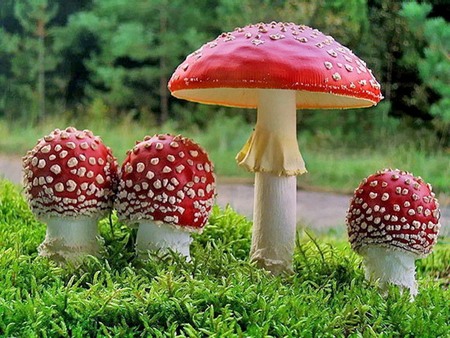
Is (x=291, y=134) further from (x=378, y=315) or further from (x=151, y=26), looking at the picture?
(x=151, y=26)

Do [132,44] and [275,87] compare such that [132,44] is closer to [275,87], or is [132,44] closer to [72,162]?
[72,162]

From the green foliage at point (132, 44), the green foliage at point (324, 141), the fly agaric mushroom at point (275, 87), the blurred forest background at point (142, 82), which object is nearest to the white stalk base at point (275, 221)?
the fly agaric mushroom at point (275, 87)

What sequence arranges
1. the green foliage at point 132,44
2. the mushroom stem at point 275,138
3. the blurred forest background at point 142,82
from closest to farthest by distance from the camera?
1. the mushroom stem at point 275,138
2. the blurred forest background at point 142,82
3. the green foliage at point 132,44

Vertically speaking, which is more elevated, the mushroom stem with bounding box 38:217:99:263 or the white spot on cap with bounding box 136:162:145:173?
the white spot on cap with bounding box 136:162:145:173

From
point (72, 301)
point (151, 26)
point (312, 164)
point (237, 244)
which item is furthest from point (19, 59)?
point (72, 301)

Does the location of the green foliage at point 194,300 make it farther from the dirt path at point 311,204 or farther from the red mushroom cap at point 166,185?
the dirt path at point 311,204

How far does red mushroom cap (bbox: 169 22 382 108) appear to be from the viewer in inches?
45.8

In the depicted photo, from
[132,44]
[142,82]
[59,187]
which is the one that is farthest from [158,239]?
[142,82]

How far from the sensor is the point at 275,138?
1.39 meters

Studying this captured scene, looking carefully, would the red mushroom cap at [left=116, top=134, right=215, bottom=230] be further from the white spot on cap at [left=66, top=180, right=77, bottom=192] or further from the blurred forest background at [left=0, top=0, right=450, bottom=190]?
the blurred forest background at [left=0, top=0, right=450, bottom=190]

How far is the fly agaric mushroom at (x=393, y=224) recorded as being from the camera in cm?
132

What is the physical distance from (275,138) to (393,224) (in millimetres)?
306

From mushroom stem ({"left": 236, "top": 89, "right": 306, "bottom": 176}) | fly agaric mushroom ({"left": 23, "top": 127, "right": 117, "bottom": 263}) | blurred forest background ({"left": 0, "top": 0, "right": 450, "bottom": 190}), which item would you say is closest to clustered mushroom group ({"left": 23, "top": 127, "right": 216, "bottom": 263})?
fly agaric mushroom ({"left": 23, "top": 127, "right": 117, "bottom": 263})

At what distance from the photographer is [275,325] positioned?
1.14 meters
